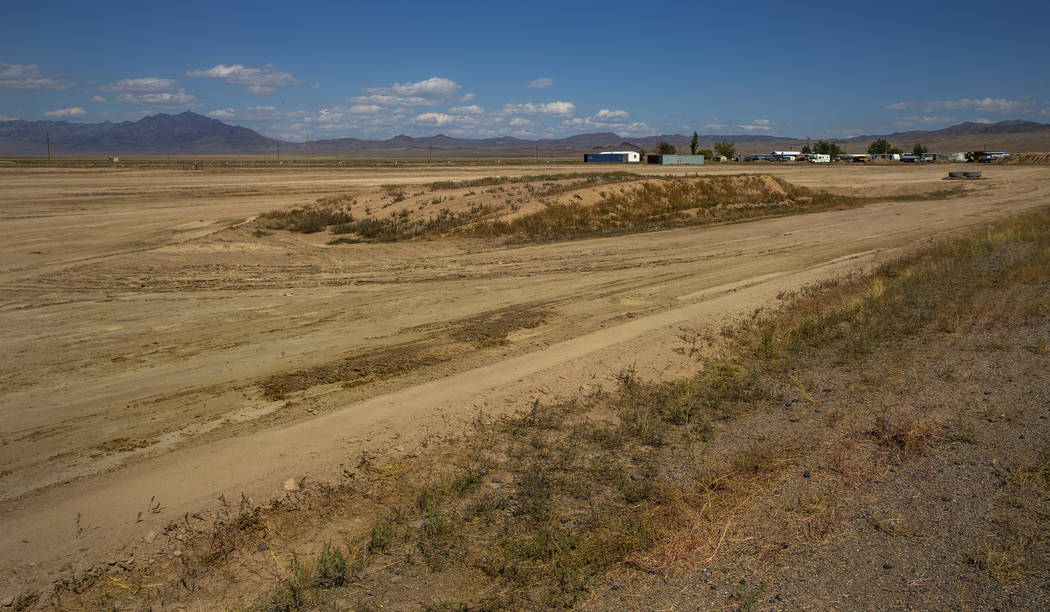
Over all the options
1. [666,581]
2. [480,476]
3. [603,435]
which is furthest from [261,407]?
[666,581]

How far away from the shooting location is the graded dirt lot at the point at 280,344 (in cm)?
682

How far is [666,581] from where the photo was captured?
4.93 metres

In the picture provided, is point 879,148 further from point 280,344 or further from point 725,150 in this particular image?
point 280,344

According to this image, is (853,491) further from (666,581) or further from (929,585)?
(666,581)

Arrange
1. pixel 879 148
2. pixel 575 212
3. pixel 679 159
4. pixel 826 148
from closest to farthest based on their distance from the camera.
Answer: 1. pixel 575 212
2. pixel 679 159
3. pixel 826 148
4. pixel 879 148

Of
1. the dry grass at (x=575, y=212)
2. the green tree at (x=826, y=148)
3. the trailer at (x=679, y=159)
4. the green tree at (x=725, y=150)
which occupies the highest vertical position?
the green tree at (x=826, y=148)

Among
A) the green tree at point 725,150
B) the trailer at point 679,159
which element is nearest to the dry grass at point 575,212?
the trailer at point 679,159

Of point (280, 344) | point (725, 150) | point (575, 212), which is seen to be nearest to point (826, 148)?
point (725, 150)

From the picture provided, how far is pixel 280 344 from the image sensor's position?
1117 centimetres

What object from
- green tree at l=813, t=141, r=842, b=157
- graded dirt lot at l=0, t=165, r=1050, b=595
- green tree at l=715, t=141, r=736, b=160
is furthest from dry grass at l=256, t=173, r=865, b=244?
→ green tree at l=813, t=141, r=842, b=157

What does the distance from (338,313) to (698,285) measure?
28.2 feet

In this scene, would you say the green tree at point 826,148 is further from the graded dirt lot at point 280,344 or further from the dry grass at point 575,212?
the graded dirt lot at point 280,344

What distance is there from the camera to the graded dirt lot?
6820 millimetres

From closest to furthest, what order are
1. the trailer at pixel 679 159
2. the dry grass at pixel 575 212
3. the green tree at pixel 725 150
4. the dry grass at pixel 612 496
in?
the dry grass at pixel 612 496 → the dry grass at pixel 575 212 → the trailer at pixel 679 159 → the green tree at pixel 725 150
